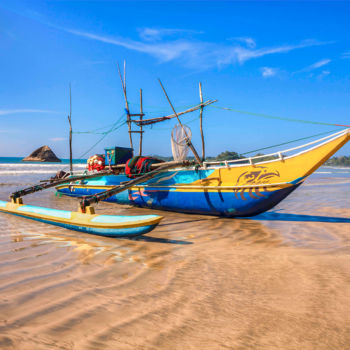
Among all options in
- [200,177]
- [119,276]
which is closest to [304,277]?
[119,276]

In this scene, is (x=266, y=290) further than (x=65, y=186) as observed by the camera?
No

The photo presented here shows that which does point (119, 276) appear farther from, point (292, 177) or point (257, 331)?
point (292, 177)

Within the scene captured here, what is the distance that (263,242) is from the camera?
554 cm

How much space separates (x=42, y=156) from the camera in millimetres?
84438

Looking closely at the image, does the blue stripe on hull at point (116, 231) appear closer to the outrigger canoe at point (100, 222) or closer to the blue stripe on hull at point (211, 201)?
the outrigger canoe at point (100, 222)

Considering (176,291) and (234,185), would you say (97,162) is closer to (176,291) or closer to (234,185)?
(234,185)

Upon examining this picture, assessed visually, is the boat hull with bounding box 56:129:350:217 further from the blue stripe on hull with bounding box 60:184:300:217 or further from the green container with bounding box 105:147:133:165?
the green container with bounding box 105:147:133:165

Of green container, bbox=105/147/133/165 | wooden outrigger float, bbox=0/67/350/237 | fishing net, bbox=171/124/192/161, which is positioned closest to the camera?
wooden outrigger float, bbox=0/67/350/237

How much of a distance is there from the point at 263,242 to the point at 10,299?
467cm

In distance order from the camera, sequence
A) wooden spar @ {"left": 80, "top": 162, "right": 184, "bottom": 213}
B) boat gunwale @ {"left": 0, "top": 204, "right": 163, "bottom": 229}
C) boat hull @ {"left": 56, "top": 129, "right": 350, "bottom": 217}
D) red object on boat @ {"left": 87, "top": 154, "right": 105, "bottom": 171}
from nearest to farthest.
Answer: boat gunwale @ {"left": 0, "top": 204, "right": 163, "bottom": 229}, boat hull @ {"left": 56, "top": 129, "right": 350, "bottom": 217}, wooden spar @ {"left": 80, "top": 162, "right": 184, "bottom": 213}, red object on boat @ {"left": 87, "top": 154, "right": 105, "bottom": 171}

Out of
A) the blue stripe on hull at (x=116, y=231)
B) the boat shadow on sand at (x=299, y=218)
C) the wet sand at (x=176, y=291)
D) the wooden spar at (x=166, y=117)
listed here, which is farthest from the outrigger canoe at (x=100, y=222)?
the wooden spar at (x=166, y=117)

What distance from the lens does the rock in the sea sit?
8416 centimetres

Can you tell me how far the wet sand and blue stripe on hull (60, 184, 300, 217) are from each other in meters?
1.46

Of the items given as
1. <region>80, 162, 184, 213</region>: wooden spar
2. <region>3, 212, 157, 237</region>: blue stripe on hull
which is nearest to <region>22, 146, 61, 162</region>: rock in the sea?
<region>80, 162, 184, 213</region>: wooden spar
